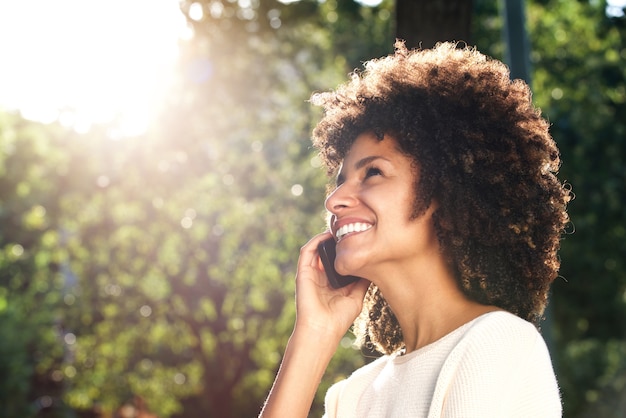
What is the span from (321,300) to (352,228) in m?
0.41

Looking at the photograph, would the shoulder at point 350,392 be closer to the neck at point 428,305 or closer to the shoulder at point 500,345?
the neck at point 428,305

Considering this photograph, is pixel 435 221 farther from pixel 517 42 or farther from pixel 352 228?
pixel 517 42

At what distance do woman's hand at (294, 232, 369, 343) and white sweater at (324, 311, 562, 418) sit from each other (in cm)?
51

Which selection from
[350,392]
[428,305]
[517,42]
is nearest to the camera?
[428,305]

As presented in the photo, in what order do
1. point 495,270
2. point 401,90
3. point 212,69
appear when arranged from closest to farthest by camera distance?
1. point 495,270
2. point 401,90
3. point 212,69

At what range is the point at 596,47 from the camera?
17.0 m

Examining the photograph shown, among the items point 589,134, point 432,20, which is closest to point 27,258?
point 589,134

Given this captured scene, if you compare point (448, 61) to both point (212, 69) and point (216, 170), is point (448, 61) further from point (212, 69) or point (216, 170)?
point (216, 170)

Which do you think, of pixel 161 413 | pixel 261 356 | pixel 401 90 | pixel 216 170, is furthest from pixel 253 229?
pixel 401 90

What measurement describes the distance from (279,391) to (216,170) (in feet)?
55.4

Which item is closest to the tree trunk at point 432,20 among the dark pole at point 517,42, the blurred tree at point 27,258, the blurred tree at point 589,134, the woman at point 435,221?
the dark pole at point 517,42

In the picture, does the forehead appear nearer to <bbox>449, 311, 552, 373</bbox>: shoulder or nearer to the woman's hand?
the woman's hand

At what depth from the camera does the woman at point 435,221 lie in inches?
120

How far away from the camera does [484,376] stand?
8.54ft
